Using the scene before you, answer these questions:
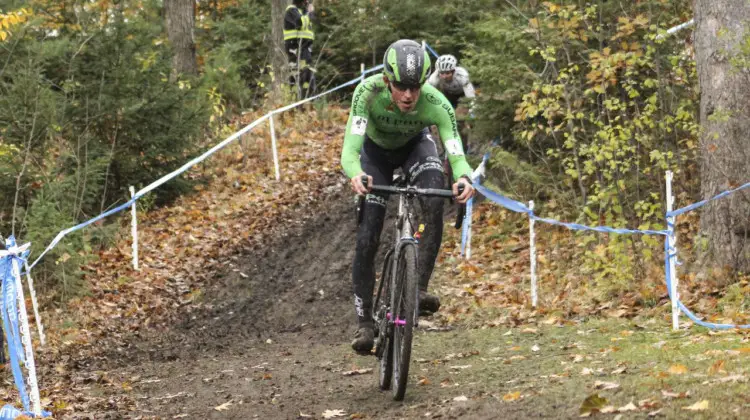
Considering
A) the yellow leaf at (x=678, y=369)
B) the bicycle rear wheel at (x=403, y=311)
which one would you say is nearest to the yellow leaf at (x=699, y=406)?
the yellow leaf at (x=678, y=369)

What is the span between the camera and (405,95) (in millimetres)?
7152

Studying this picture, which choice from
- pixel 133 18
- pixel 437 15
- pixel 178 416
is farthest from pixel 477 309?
pixel 437 15

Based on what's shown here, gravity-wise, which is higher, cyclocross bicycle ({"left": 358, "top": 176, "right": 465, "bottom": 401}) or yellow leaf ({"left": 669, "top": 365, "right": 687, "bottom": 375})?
cyclocross bicycle ({"left": 358, "top": 176, "right": 465, "bottom": 401})

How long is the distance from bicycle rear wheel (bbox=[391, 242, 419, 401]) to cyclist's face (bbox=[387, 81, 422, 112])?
1.07m

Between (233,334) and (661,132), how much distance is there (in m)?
5.56

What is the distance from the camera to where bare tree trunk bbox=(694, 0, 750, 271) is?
9.91m

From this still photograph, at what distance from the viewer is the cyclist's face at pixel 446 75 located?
14703 millimetres

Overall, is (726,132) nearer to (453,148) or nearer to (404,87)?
(453,148)

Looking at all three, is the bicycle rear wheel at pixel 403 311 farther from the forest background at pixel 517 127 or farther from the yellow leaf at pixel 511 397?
the forest background at pixel 517 127

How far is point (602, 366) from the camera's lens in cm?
717

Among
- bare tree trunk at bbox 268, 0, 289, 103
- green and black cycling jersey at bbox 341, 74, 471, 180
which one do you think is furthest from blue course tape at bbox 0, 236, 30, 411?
bare tree trunk at bbox 268, 0, 289, 103

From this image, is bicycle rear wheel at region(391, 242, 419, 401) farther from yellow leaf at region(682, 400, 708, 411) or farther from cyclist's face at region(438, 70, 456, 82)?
cyclist's face at region(438, 70, 456, 82)

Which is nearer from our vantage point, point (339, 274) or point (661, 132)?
point (661, 132)

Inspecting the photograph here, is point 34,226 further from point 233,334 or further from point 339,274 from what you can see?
point 339,274
